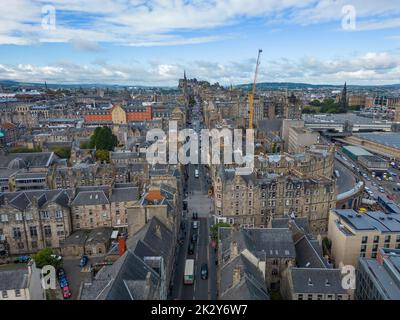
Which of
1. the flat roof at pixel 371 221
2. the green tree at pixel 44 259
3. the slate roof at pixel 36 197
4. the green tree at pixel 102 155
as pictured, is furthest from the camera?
the green tree at pixel 102 155

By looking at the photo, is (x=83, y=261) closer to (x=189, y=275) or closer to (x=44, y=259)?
(x=44, y=259)

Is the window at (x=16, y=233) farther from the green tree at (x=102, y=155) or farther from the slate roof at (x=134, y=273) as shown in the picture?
the green tree at (x=102, y=155)

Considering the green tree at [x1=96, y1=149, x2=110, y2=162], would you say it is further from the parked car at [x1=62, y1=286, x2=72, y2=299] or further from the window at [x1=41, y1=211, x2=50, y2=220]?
the parked car at [x1=62, y1=286, x2=72, y2=299]

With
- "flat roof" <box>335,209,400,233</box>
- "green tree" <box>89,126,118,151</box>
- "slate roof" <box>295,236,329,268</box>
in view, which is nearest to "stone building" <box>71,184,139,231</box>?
"slate roof" <box>295,236,329,268</box>

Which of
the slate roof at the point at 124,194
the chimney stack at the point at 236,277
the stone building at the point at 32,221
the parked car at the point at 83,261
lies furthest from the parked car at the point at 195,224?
the chimney stack at the point at 236,277

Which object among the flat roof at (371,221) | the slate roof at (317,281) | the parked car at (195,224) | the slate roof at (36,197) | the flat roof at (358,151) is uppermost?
the slate roof at (36,197)
